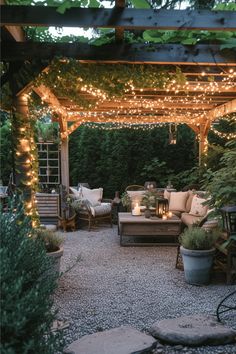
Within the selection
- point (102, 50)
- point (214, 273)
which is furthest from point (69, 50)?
point (214, 273)

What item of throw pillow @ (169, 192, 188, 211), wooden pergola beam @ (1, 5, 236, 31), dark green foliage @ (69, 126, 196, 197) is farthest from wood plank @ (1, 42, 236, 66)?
dark green foliage @ (69, 126, 196, 197)

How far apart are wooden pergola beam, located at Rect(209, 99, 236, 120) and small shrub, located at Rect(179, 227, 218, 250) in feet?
11.3

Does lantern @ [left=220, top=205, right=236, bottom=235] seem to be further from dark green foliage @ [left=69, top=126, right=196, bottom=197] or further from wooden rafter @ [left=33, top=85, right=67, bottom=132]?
dark green foliage @ [left=69, top=126, right=196, bottom=197]

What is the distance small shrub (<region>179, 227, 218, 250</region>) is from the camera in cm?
491

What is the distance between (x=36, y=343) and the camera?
Answer: 2135mm

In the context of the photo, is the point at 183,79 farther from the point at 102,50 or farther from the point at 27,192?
the point at 27,192

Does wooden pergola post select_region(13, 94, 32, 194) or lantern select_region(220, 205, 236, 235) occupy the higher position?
wooden pergola post select_region(13, 94, 32, 194)

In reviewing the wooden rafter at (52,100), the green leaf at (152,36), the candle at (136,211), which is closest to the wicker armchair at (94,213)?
the candle at (136,211)

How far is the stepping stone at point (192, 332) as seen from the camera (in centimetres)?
314

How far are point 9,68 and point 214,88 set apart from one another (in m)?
3.32

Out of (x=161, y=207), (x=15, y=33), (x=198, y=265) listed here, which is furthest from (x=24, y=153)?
(x=161, y=207)

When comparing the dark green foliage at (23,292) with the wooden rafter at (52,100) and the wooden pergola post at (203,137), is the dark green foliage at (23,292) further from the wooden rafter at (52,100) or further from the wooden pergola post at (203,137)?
Result: the wooden pergola post at (203,137)

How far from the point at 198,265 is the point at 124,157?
282 inches

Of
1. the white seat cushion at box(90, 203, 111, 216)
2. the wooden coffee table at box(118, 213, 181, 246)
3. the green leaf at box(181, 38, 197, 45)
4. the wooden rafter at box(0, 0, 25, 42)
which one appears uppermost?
the wooden rafter at box(0, 0, 25, 42)
